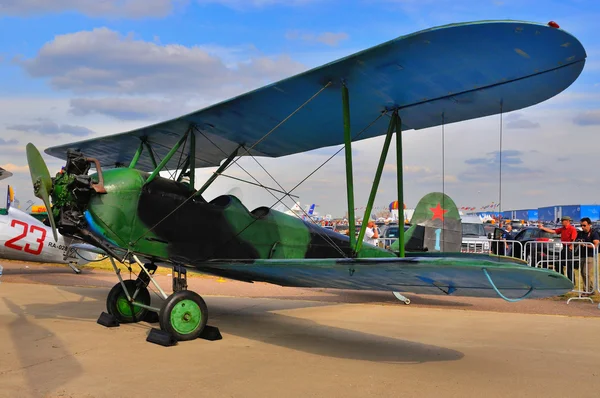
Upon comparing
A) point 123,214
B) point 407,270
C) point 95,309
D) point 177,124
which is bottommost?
point 95,309

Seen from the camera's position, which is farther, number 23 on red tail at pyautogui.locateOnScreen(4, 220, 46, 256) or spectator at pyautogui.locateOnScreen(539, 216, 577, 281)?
number 23 on red tail at pyautogui.locateOnScreen(4, 220, 46, 256)

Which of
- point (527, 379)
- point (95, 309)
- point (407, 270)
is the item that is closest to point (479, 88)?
point (407, 270)

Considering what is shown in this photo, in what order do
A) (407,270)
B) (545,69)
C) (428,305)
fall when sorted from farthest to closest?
(428,305) < (545,69) < (407,270)

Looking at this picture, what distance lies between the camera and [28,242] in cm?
1373

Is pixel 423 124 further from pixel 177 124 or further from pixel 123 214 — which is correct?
pixel 123 214

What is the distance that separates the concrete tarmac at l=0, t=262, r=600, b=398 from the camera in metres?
4.16

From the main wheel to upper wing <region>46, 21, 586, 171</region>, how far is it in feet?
7.49

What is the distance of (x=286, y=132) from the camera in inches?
291

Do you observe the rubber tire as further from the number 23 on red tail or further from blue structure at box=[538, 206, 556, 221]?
blue structure at box=[538, 206, 556, 221]

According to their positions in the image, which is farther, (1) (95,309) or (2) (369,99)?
(1) (95,309)

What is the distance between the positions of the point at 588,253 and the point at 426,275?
8022mm

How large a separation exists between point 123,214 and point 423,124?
398 centimetres

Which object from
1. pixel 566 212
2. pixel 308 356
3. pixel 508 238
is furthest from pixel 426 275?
pixel 566 212

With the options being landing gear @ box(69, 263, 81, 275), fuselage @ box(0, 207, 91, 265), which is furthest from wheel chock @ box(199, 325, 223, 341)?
landing gear @ box(69, 263, 81, 275)
